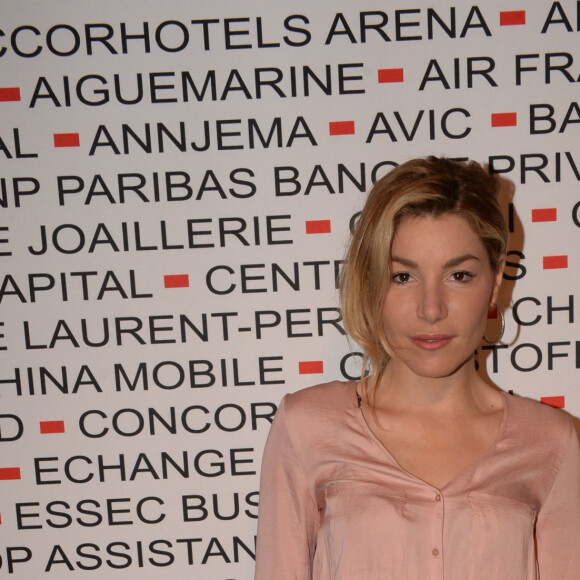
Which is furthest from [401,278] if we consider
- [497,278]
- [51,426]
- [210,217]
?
[51,426]

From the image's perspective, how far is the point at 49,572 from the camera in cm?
188

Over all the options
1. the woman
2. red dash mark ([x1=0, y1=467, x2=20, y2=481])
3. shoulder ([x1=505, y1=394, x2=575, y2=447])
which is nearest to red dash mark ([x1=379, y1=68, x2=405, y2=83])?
the woman

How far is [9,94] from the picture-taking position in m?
1.70

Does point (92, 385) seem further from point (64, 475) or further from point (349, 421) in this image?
point (349, 421)

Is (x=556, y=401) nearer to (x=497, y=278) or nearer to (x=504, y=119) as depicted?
(x=497, y=278)

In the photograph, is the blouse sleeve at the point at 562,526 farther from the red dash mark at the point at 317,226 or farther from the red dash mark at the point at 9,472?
the red dash mark at the point at 9,472

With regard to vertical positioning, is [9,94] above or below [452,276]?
above

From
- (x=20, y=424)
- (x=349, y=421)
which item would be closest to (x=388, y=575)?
(x=349, y=421)

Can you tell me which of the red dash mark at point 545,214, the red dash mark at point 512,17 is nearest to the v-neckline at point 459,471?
the red dash mark at point 545,214

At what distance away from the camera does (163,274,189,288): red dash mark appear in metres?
1.76

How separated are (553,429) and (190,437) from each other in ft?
2.92

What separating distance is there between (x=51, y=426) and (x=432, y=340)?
103 centimetres

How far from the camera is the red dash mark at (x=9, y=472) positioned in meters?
1.83

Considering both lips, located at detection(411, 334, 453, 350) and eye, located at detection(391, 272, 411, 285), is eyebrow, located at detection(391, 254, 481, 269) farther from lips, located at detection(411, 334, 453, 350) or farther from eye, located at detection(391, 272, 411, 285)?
lips, located at detection(411, 334, 453, 350)
